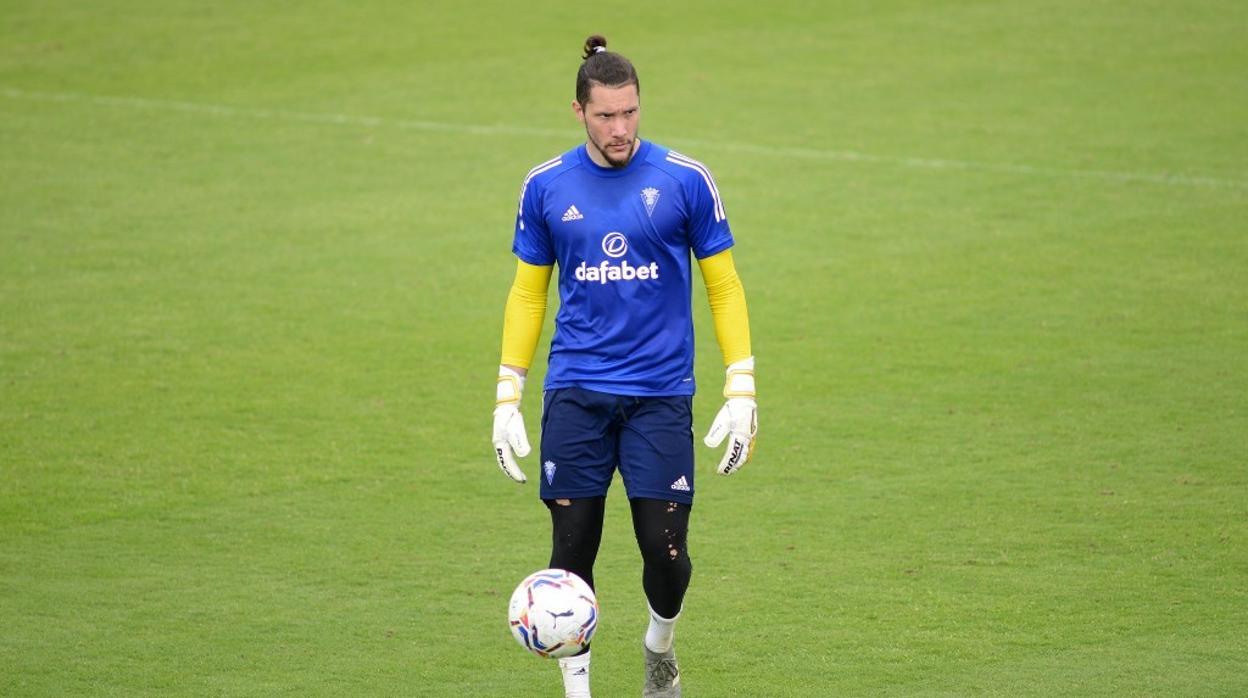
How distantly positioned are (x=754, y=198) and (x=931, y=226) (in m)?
2.07

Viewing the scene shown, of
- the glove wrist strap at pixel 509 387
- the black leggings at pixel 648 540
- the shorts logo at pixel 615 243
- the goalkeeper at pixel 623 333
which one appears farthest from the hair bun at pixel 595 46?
the black leggings at pixel 648 540

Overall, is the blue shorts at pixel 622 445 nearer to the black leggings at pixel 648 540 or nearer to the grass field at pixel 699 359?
the black leggings at pixel 648 540

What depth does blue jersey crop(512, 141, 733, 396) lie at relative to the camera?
657 cm

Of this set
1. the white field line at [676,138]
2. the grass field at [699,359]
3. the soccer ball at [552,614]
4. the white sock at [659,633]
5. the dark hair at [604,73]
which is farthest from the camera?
the white field line at [676,138]

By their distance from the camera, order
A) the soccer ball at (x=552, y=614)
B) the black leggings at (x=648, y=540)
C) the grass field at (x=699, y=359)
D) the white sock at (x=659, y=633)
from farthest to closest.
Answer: the grass field at (x=699, y=359) → the white sock at (x=659, y=633) → the black leggings at (x=648, y=540) → the soccer ball at (x=552, y=614)

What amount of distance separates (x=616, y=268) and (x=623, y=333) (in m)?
0.26

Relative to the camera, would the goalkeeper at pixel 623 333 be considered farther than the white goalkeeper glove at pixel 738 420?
No

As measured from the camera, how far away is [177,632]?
25.6ft

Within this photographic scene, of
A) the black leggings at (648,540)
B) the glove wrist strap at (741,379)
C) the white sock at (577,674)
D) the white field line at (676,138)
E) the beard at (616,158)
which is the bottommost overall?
the white sock at (577,674)

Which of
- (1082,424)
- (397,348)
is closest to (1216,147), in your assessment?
(1082,424)

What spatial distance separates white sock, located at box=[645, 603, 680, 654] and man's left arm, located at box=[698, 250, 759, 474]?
26.7 inches

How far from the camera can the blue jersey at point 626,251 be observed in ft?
21.6

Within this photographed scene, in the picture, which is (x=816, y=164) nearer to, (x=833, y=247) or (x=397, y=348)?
(x=833, y=247)

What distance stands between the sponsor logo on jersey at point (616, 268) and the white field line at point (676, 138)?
12.0 meters
